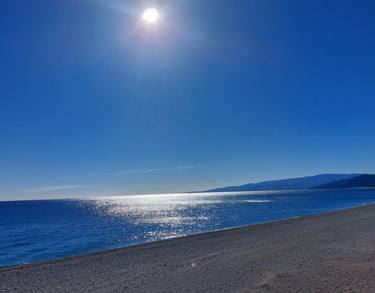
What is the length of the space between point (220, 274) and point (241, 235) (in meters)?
12.7

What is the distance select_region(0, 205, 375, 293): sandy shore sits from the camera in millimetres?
12117

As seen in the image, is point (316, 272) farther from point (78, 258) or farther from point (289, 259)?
point (78, 258)

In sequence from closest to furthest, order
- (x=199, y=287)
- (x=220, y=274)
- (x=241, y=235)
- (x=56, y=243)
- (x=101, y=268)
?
(x=199, y=287)
(x=220, y=274)
(x=101, y=268)
(x=241, y=235)
(x=56, y=243)

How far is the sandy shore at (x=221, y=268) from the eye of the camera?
12117mm

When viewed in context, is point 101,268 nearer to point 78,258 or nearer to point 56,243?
point 78,258

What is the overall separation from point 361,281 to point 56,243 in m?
28.4

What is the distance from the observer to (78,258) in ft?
66.8

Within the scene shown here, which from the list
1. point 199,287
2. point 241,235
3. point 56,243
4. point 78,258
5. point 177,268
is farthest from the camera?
point 56,243

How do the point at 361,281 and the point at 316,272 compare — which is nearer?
the point at 361,281

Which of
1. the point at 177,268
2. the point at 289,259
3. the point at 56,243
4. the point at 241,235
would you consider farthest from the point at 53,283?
the point at 56,243

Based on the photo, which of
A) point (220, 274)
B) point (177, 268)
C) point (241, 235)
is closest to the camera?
point (220, 274)

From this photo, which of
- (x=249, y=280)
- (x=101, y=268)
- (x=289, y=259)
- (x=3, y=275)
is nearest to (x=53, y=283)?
(x=101, y=268)

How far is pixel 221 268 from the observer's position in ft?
49.8

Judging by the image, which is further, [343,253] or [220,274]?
[343,253]
